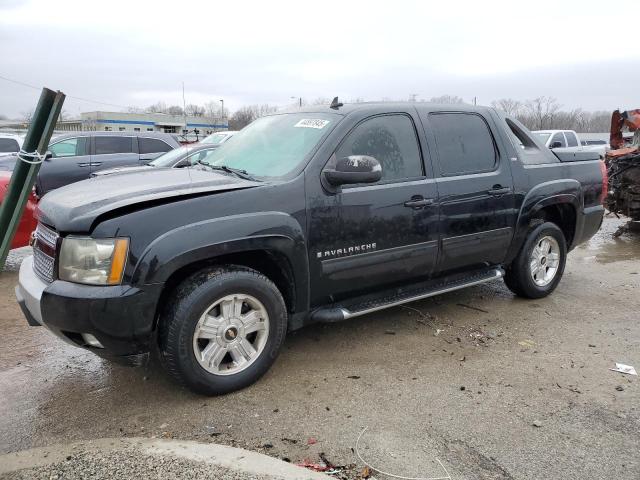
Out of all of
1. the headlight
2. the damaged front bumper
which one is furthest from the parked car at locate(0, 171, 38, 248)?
the headlight

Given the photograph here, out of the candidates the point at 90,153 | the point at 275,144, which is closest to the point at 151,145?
the point at 90,153

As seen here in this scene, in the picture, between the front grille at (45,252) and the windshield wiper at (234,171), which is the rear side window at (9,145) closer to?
the windshield wiper at (234,171)

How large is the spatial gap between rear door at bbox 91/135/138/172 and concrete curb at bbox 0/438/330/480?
937 cm

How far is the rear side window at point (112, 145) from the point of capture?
11633 millimetres

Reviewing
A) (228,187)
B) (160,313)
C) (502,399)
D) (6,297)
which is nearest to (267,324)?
(160,313)

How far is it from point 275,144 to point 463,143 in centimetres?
166

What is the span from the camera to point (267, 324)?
11.2ft

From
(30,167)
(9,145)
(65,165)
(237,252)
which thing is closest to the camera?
(237,252)

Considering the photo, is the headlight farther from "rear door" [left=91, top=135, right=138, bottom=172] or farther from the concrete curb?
"rear door" [left=91, top=135, right=138, bottom=172]

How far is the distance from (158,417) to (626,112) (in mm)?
9612

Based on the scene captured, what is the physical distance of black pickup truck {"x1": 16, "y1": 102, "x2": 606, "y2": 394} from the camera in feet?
9.72

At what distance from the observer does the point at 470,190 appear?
4.39 meters

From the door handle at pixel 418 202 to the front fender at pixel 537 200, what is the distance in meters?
1.20

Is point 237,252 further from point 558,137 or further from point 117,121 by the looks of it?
point 117,121
